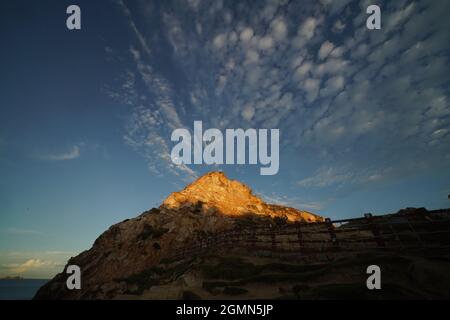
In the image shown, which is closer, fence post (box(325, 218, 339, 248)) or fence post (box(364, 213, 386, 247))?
fence post (box(364, 213, 386, 247))

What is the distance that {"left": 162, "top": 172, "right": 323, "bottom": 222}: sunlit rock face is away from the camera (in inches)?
2141

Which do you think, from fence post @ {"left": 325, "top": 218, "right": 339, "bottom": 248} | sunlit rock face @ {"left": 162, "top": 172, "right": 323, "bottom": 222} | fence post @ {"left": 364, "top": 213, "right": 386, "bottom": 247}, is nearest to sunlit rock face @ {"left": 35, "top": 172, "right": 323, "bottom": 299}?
sunlit rock face @ {"left": 162, "top": 172, "right": 323, "bottom": 222}

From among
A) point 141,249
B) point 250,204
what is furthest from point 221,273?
point 250,204

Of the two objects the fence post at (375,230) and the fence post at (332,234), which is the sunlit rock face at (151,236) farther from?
the fence post at (375,230)

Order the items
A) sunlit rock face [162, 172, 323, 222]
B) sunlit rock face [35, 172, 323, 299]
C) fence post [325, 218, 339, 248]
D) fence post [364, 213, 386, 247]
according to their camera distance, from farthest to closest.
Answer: sunlit rock face [162, 172, 323, 222]
sunlit rock face [35, 172, 323, 299]
fence post [325, 218, 339, 248]
fence post [364, 213, 386, 247]

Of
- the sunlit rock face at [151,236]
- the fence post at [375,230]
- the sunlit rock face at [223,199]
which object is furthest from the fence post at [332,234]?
the sunlit rock face at [223,199]

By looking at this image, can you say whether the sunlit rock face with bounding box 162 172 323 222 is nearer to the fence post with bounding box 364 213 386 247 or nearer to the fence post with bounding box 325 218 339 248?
the fence post with bounding box 325 218 339 248

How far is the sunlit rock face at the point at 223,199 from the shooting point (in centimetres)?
5438

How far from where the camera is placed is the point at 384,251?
11859 mm

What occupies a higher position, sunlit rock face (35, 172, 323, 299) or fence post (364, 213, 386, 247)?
fence post (364, 213, 386, 247)

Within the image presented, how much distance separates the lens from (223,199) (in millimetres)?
60531

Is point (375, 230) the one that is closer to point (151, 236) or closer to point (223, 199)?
point (151, 236)

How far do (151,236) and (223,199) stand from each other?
74.2ft
